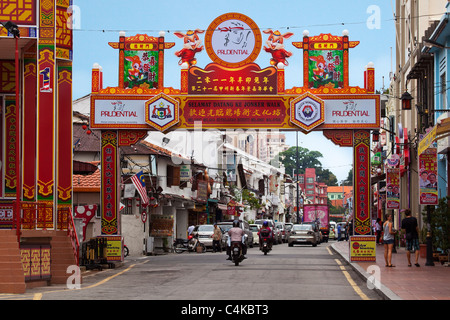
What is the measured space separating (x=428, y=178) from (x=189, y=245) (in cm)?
1922

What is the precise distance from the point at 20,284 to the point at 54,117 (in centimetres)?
547

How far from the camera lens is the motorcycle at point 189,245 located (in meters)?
44.3

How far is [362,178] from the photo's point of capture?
2962 centimetres

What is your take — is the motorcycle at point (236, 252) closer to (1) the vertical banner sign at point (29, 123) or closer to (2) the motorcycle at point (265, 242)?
(1) the vertical banner sign at point (29, 123)

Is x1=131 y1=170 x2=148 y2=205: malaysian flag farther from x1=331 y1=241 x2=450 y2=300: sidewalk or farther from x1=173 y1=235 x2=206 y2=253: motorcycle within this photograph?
x1=331 y1=241 x2=450 y2=300: sidewalk

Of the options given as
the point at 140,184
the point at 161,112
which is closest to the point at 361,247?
the point at 161,112

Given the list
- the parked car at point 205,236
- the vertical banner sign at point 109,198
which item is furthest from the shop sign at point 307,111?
the parked car at point 205,236

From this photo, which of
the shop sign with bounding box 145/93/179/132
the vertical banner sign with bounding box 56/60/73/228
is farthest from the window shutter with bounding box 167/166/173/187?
the vertical banner sign with bounding box 56/60/73/228

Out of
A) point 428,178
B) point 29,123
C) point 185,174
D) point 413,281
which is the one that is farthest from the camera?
point 185,174

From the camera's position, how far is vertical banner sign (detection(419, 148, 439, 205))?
27.6 m

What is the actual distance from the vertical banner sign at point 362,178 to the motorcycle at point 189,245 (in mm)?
15954

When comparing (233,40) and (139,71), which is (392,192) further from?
(139,71)

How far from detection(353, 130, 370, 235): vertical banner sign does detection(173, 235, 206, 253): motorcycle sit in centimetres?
1595
